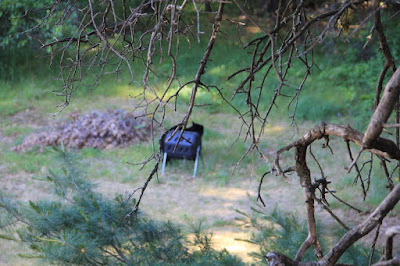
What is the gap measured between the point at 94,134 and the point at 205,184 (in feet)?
6.82

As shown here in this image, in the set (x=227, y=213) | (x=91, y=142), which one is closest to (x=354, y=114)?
(x=227, y=213)

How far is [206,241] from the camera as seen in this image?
3.02 m

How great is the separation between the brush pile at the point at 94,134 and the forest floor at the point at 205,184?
20 centimetres

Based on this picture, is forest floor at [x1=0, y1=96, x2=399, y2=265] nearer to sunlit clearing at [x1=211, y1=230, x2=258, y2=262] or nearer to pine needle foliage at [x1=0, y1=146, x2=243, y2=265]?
sunlit clearing at [x1=211, y1=230, x2=258, y2=262]

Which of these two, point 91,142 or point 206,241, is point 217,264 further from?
point 91,142

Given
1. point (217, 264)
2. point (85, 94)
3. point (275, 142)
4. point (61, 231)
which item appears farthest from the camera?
point (85, 94)

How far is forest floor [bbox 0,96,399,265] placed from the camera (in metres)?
5.52

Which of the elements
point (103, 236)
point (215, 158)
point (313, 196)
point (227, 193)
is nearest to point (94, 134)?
point (215, 158)

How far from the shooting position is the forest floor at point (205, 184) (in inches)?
217

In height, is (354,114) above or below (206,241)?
above

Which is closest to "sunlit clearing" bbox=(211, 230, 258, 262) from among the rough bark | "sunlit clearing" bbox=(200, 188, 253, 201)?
"sunlit clearing" bbox=(200, 188, 253, 201)

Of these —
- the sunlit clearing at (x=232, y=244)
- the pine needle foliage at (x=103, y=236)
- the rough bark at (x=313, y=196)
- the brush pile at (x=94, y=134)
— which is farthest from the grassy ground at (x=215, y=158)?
the rough bark at (x=313, y=196)

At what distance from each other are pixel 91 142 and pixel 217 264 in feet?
17.3

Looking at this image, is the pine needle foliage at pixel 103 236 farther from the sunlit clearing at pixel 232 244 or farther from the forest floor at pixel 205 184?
the forest floor at pixel 205 184
